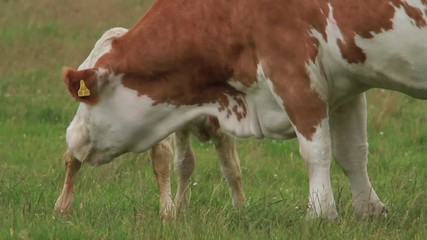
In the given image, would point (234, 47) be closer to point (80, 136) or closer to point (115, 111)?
point (115, 111)

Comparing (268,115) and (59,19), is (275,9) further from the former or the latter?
(59,19)

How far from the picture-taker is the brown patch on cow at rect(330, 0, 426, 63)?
6.93 metres

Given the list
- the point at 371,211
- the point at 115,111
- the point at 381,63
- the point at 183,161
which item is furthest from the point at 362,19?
the point at 183,161

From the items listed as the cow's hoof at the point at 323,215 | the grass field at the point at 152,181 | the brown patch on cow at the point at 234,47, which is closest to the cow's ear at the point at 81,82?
the brown patch on cow at the point at 234,47

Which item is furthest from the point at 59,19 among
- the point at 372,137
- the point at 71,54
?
the point at 372,137

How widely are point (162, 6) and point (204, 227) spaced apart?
1.68m

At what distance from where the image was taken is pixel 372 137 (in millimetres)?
12430

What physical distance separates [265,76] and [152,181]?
280 cm

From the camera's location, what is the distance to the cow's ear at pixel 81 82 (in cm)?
796

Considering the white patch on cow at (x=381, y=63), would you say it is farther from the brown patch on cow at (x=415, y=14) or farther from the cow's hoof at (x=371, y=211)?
the cow's hoof at (x=371, y=211)

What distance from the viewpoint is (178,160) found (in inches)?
369

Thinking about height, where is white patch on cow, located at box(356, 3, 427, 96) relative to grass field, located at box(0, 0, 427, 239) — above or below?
above

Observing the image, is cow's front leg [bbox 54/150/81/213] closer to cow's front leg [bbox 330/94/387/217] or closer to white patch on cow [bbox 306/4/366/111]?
cow's front leg [bbox 330/94/387/217]

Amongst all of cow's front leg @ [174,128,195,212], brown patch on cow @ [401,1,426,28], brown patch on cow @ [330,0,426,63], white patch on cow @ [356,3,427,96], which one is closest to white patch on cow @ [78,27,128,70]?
cow's front leg @ [174,128,195,212]
